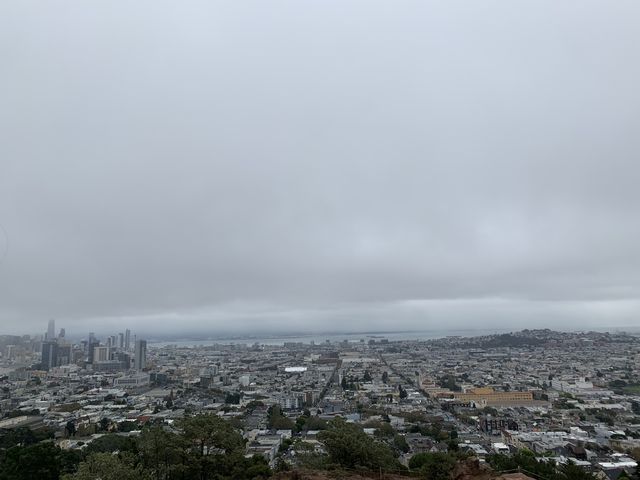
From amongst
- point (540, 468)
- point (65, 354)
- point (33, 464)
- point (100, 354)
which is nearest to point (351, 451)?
point (540, 468)

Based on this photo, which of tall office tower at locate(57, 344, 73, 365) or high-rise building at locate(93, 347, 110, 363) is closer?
tall office tower at locate(57, 344, 73, 365)

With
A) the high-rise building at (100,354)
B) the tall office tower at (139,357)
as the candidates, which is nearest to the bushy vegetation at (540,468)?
the tall office tower at (139,357)

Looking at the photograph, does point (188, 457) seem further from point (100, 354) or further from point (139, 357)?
point (100, 354)

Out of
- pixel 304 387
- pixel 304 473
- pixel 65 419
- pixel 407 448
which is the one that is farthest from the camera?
pixel 304 387

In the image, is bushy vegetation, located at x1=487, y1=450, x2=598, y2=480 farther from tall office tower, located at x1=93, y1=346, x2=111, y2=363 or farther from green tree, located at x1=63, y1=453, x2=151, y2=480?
tall office tower, located at x1=93, y1=346, x2=111, y2=363

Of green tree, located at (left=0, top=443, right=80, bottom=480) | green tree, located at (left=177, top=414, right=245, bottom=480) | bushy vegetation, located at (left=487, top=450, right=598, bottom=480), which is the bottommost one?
bushy vegetation, located at (left=487, top=450, right=598, bottom=480)

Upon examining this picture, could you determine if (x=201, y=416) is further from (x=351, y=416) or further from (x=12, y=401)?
(x=12, y=401)

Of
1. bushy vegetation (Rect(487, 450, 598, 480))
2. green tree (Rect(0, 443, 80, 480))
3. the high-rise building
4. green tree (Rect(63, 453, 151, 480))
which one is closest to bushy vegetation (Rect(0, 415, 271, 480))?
green tree (Rect(0, 443, 80, 480))

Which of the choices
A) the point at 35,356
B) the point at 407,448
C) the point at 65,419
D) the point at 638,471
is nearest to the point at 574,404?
the point at 407,448
